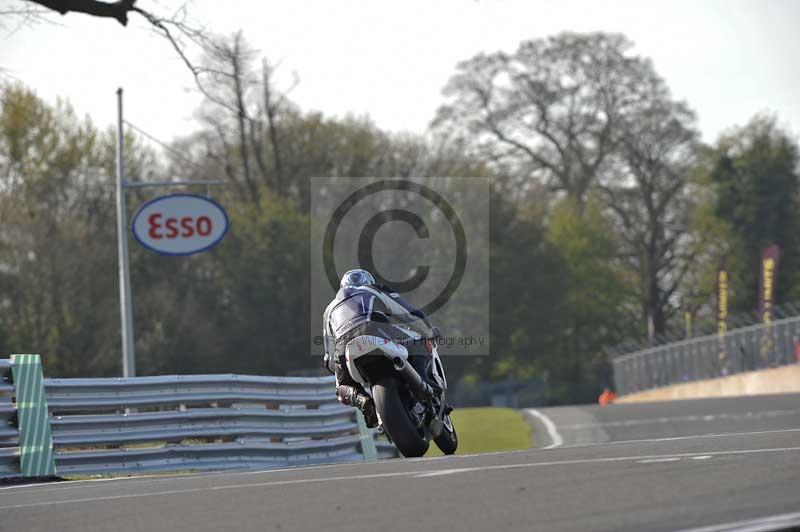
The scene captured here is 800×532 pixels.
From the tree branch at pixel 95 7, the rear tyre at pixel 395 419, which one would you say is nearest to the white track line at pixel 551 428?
the rear tyre at pixel 395 419

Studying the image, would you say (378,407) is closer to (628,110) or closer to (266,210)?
(266,210)

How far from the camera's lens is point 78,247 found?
4134 cm

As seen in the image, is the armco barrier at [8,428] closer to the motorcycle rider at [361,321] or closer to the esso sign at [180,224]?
the motorcycle rider at [361,321]

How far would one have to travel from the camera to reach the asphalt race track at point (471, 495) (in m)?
6.76

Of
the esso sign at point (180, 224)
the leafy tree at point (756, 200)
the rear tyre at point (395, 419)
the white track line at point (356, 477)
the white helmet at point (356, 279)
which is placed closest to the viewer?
the white track line at point (356, 477)

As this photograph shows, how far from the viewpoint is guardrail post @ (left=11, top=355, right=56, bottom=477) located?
13.0 m

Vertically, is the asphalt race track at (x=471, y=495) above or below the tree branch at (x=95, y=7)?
below

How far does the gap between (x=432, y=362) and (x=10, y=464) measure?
374 centimetres

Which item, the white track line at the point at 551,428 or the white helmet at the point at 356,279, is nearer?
the white helmet at the point at 356,279

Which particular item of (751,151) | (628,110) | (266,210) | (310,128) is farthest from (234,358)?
(751,151)

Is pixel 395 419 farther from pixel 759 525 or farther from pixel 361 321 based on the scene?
pixel 759 525

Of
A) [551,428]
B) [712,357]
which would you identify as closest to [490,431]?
[551,428]

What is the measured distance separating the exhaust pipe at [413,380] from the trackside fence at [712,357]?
95.6 ft

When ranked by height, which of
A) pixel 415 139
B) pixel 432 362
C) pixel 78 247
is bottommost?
pixel 432 362
